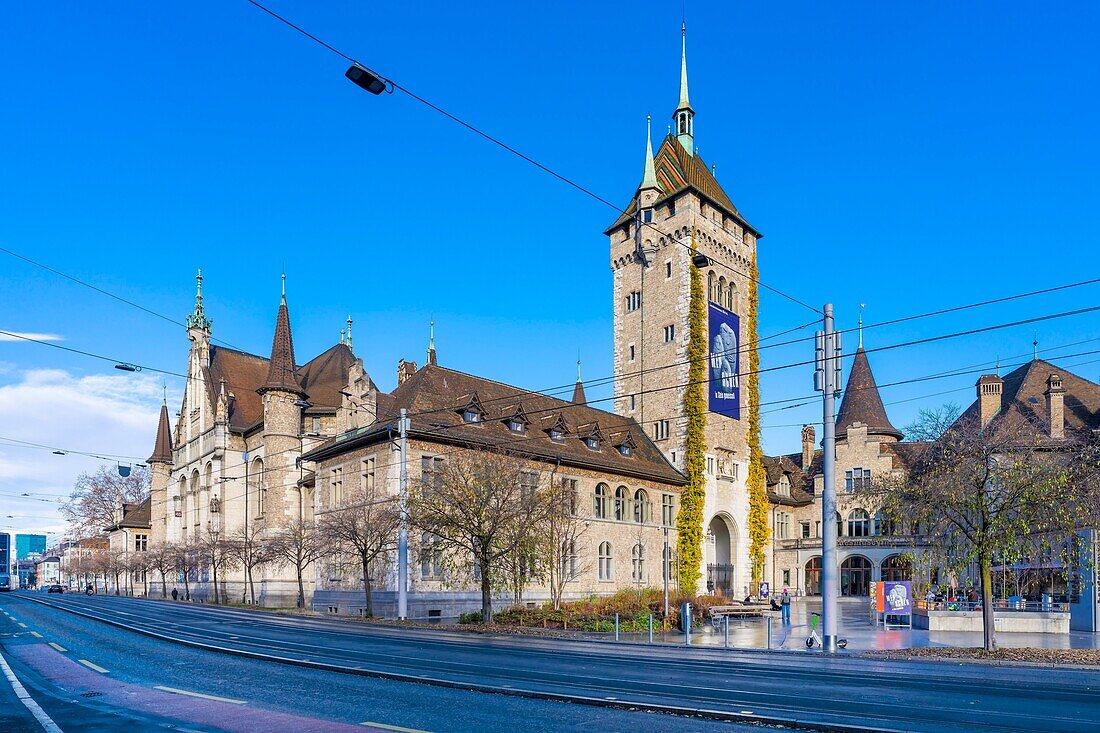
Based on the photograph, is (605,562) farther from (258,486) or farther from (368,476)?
(258,486)

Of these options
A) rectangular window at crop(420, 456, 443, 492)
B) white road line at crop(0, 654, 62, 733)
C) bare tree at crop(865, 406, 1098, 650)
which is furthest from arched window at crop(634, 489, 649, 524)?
white road line at crop(0, 654, 62, 733)

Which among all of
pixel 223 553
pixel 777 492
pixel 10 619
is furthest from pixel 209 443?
pixel 777 492

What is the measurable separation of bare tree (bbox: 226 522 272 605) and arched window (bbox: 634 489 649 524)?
22.4 meters

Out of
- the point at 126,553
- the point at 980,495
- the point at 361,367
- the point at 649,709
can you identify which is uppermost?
the point at 361,367

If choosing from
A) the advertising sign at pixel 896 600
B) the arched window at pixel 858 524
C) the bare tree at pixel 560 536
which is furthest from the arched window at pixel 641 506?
the arched window at pixel 858 524

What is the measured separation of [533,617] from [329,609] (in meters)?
15.4

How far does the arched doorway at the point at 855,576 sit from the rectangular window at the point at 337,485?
43.5 m

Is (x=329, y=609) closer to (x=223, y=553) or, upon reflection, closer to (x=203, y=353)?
(x=223, y=553)

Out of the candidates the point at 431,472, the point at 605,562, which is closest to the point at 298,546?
the point at 431,472

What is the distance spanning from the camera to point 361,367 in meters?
46.6

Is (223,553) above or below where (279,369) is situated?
below

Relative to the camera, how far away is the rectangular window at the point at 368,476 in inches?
1645

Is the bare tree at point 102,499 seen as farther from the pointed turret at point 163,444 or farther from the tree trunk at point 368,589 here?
the tree trunk at point 368,589

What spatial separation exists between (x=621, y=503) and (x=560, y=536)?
1068 cm
